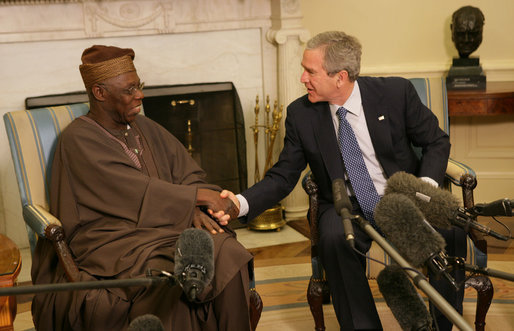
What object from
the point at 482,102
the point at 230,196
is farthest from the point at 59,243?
the point at 482,102

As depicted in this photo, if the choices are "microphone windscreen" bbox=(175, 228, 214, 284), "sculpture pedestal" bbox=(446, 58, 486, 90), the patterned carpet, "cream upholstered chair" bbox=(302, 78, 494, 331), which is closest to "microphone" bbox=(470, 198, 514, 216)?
"microphone windscreen" bbox=(175, 228, 214, 284)

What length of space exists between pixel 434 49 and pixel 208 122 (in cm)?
181

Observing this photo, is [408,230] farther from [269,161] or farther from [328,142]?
[269,161]

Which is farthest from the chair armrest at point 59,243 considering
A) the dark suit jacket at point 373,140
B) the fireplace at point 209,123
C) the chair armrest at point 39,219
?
the fireplace at point 209,123

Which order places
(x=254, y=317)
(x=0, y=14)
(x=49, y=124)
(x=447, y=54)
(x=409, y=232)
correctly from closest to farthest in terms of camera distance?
(x=409, y=232)
(x=254, y=317)
(x=49, y=124)
(x=0, y=14)
(x=447, y=54)

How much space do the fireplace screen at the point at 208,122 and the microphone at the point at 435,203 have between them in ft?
8.64

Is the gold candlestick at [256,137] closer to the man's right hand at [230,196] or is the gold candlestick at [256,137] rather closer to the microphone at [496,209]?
the man's right hand at [230,196]

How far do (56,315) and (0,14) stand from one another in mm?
2476

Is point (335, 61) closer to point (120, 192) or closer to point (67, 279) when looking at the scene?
point (120, 192)

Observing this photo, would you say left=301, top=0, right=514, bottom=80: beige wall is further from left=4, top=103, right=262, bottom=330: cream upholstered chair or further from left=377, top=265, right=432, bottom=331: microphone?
left=377, top=265, right=432, bottom=331: microphone

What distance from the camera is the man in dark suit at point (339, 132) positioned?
2.98 metres

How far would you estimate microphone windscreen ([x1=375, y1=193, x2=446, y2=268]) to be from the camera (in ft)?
5.31

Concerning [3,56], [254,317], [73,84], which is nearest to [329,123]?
[254,317]

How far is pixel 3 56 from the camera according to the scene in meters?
4.26
